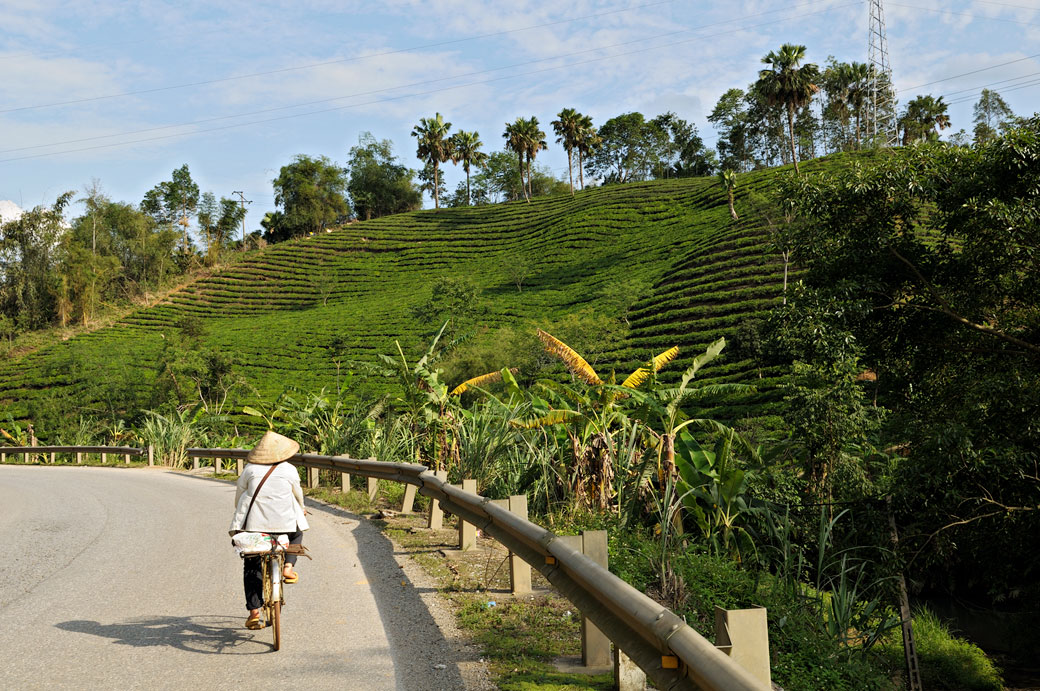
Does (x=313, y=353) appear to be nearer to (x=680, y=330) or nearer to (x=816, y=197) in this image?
(x=680, y=330)

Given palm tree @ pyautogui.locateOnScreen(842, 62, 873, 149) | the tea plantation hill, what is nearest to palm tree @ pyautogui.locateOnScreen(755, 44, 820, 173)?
the tea plantation hill

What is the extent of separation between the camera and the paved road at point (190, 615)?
15.6 feet

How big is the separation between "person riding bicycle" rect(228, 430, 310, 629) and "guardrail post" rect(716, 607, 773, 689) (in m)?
3.91

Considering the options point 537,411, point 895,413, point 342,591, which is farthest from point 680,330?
point 342,591

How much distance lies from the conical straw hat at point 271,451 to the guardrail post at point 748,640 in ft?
13.5

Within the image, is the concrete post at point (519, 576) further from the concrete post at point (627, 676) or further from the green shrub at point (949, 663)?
the green shrub at point (949, 663)

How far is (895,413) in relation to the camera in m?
14.3

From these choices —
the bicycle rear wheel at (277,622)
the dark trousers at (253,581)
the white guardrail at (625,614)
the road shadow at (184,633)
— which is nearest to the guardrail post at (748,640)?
the white guardrail at (625,614)

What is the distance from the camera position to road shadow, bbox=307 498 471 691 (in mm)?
4632

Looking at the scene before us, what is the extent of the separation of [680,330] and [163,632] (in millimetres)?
45683

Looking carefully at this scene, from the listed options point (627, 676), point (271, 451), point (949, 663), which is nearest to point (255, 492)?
point (271, 451)

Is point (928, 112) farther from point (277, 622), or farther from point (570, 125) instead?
point (277, 622)

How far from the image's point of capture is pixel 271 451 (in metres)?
6.14

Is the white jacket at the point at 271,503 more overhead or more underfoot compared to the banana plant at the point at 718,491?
more overhead
